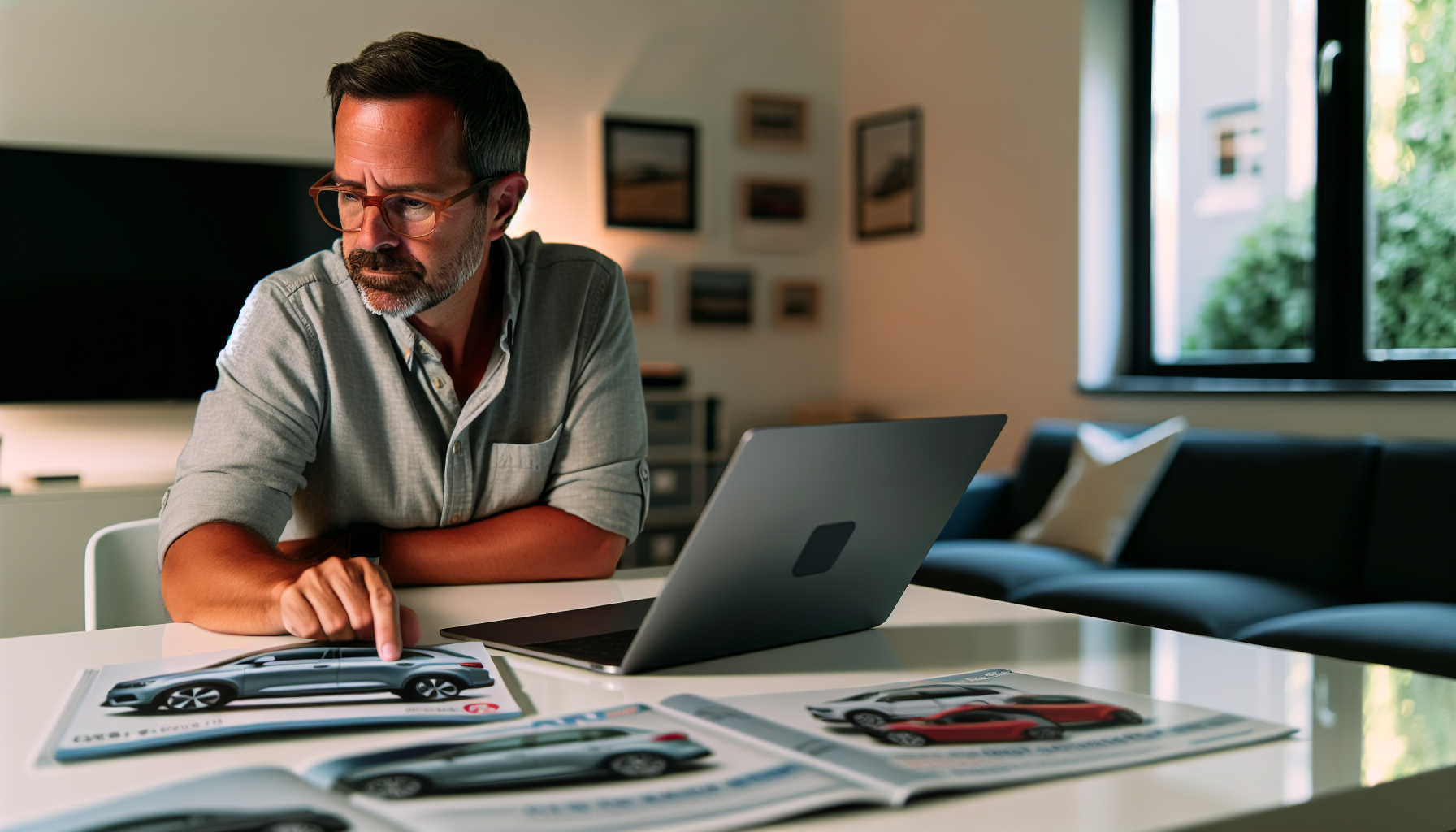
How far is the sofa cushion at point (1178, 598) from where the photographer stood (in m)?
2.56

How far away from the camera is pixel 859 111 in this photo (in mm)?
5078

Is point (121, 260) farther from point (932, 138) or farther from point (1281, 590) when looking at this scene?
point (1281, 590)

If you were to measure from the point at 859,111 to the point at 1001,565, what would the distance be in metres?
2.59

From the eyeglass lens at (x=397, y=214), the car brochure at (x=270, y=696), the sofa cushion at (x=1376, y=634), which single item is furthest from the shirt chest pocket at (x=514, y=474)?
the sofa cushion at (x=1376, y=634)

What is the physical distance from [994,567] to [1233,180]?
5.18 feet

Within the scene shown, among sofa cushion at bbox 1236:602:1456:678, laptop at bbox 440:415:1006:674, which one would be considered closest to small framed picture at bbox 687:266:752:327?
sofa cushion at bbox 1236:602:1456:678

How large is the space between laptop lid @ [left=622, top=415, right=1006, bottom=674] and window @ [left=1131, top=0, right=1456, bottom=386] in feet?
9.31

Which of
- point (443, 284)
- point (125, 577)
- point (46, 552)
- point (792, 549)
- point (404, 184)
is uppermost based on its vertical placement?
point (404, 184)

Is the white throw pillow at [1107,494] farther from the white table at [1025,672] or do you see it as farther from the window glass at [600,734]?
the window glass at [600,734]

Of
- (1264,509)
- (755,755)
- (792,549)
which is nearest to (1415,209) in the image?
(1264,509)

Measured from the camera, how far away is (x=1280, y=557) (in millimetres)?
2975

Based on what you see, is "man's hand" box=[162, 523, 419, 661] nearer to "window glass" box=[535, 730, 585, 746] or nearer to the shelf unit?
"window glass" box=[535, 730, 585, 746]

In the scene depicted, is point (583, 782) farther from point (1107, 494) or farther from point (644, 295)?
point (644, 295)

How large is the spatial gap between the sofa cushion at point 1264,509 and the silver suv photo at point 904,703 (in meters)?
2.46
